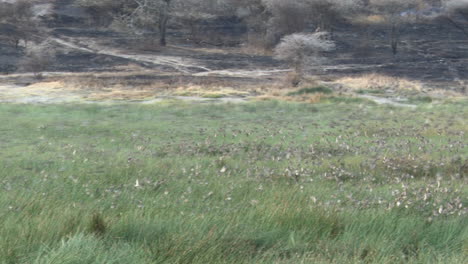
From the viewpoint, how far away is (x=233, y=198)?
20.6 ft

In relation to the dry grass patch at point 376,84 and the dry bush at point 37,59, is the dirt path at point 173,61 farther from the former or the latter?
the dry bush at point 37,59

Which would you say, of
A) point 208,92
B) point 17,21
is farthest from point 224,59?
point 17,21

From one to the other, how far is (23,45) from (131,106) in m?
27.4

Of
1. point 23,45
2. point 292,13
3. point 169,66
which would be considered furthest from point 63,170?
point 292,13

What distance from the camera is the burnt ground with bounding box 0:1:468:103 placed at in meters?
34.0

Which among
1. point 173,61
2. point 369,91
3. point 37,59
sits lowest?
point 369,91

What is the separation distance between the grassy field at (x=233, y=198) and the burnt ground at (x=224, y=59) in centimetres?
1828

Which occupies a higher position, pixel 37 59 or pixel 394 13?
pixel 394 13

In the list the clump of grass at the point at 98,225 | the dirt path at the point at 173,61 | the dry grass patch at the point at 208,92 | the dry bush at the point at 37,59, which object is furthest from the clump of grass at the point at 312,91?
the clump of grass at the point at 98,225

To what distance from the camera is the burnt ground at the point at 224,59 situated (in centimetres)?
3401

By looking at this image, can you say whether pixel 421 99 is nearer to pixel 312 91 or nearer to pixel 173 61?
pixel 312 91

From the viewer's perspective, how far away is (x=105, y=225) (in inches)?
194

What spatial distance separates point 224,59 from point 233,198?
3740cm

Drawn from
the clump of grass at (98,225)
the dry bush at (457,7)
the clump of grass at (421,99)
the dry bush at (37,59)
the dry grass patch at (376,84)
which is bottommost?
the dry grass patch at (376,84)
